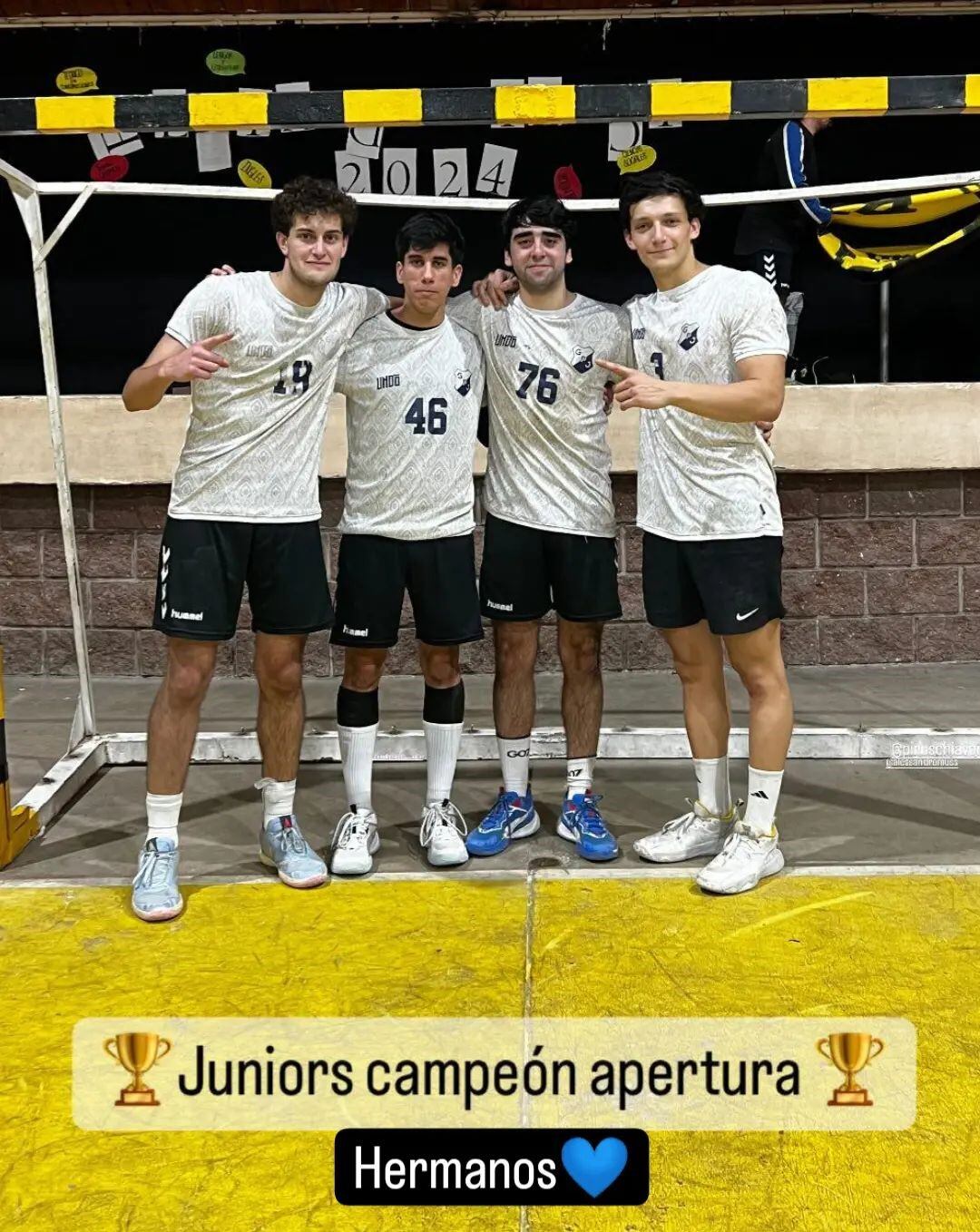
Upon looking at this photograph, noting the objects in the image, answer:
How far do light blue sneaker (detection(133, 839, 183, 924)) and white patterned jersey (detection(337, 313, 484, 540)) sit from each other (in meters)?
1.06

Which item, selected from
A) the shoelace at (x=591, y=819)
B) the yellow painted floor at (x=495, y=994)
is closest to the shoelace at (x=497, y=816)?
the shoelace at (x=591, y=819)

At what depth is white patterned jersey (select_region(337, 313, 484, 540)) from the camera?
3.50 m

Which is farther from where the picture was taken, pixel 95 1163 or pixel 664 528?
pixel 664 528

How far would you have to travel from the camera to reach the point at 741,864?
135 inches

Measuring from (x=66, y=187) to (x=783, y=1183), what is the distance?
3.77 meters

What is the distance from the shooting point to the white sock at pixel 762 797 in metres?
3.53

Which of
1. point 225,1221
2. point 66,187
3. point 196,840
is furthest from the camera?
point 66,187

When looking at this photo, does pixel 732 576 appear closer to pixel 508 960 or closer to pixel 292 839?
pixel 508 960

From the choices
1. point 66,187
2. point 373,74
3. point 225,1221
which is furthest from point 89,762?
point 373,74

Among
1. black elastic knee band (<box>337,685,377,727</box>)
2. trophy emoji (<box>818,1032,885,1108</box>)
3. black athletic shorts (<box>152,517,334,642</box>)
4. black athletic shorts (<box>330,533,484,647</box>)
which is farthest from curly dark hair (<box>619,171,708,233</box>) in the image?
trophy emoji (<box>818,1032,885,1108</box>)

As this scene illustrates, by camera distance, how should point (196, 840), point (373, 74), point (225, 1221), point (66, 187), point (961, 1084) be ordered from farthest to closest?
point (373, 74)
point (66, 187)
point (196, 840)
point (961, 1084)
point (225, 1221)

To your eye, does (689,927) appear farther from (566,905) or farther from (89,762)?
(89,762)

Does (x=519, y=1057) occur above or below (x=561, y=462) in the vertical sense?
below

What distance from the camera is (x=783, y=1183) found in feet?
6.97
